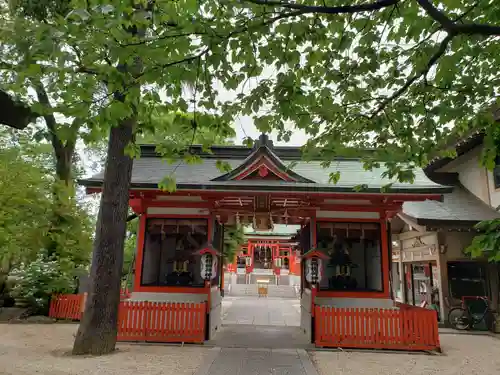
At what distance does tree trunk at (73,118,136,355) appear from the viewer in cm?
817

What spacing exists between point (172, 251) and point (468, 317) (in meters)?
10.6

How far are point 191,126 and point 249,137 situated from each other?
4.19 feet

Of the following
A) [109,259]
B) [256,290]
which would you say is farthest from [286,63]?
[256,290]

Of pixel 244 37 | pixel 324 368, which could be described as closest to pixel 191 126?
pixel 244 37

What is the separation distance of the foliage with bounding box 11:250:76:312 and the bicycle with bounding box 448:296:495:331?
46.0 feet

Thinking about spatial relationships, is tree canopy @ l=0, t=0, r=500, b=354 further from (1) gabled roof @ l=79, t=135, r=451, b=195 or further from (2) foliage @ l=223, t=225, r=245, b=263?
(2) foliage @ l=223, t=225, r=245, b=263

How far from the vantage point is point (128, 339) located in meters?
9.73

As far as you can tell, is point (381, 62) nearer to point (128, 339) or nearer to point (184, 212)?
point (184, 212)

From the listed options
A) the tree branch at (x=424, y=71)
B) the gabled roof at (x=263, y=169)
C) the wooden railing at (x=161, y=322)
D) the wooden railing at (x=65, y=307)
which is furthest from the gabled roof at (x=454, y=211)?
the wooden railing at (x=65, y=307)

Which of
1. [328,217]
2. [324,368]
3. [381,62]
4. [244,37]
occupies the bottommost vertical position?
[324,368]

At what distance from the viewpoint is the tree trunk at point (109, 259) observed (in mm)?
8172

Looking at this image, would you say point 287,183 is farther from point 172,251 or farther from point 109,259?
point 172,251

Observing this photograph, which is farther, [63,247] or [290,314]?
[290,314]

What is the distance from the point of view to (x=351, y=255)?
1347 centimetres
